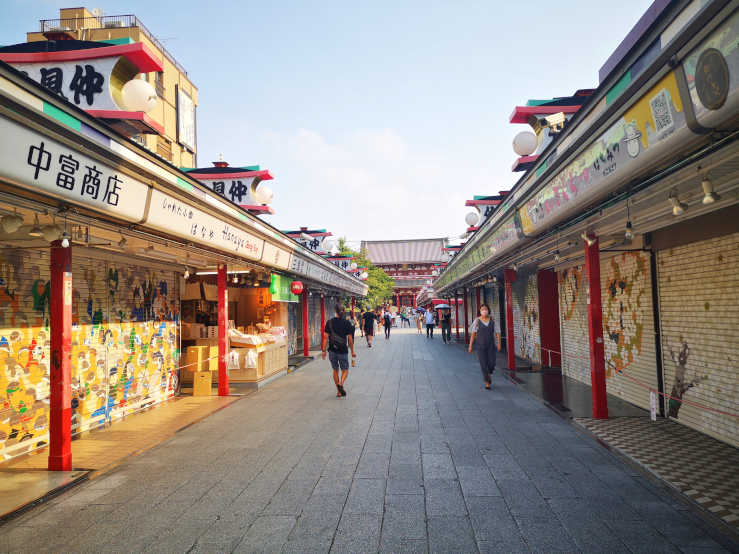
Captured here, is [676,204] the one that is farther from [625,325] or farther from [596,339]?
[625,325]

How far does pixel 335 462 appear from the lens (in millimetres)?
5277

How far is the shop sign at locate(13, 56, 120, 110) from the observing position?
20.2 ft

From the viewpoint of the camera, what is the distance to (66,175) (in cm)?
399

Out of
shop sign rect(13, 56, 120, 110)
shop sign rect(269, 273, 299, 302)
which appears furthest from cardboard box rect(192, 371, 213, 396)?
shop sign rect(13, 56, 120, 110)

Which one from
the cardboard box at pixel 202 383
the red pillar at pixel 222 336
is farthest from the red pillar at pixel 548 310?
the cardboard box at pixel 202 383

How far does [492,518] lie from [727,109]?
337 cm

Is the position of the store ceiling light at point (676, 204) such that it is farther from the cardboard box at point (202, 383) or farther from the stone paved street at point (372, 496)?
the cardboard box at point (202, 383)

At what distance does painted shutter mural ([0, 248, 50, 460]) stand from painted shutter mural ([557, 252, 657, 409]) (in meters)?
9.00

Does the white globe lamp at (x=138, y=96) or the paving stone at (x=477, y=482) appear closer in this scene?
the paving stone at (x=477, y=482)

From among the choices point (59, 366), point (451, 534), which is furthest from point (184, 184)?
point (451, 534)

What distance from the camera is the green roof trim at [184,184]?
5.98 meters

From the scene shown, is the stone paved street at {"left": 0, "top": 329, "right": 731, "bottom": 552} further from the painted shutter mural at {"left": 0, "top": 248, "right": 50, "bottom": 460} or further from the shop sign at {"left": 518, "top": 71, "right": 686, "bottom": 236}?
the shop sign at {"left": 518, "top": 71, "right": 686, "bottom": 236}

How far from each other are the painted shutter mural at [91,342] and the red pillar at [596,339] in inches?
307

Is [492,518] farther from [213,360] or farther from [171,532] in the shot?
[213,360]
